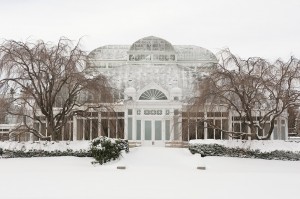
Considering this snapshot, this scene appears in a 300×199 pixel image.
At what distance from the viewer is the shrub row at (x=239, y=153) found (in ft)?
68.2

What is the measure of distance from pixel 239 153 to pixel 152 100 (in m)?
12.9

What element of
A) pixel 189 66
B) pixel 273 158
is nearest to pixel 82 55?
pixel 273 158

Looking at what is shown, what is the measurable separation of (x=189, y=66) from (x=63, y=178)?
31.9 metres

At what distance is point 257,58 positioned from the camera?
2281cm

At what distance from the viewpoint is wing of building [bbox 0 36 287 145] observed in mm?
31938

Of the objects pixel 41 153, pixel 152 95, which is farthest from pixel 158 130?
pixel 41 153

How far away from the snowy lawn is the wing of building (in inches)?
325

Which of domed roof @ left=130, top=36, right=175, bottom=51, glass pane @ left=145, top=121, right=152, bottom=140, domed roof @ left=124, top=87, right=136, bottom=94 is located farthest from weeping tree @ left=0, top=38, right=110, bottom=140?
domed roof @ left=130, top=36, right=175, bottom=51

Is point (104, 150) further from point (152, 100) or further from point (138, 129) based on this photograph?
point (152, 100)

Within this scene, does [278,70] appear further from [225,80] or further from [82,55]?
[82,55]

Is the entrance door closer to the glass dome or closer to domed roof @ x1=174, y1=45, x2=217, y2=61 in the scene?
the glass dome

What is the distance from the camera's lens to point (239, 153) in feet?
73.2

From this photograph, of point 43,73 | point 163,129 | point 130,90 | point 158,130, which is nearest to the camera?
point 43,73

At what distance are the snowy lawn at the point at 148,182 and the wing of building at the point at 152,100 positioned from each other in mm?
8254
